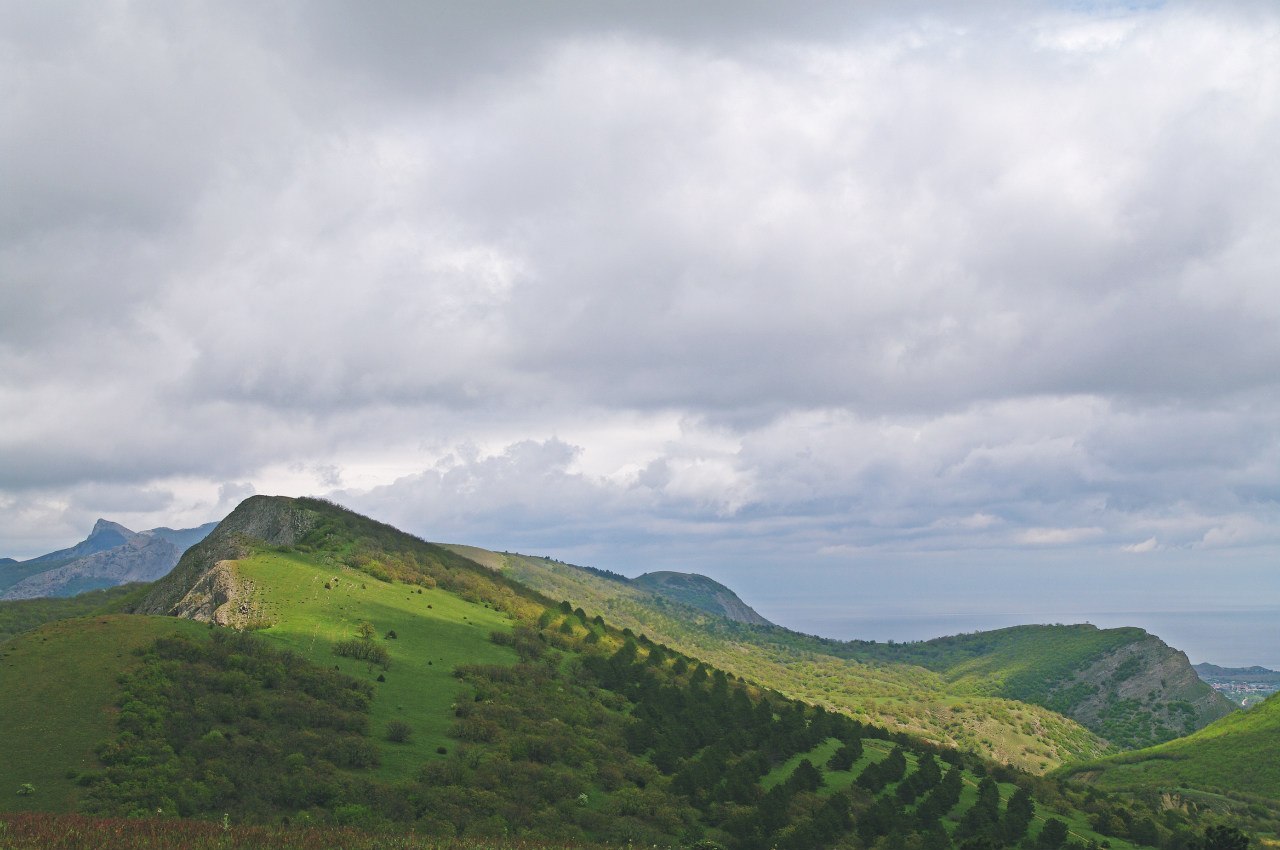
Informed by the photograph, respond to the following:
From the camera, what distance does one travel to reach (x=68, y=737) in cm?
4150

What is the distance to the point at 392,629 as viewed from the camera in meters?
73.0

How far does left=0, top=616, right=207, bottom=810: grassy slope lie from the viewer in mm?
37656

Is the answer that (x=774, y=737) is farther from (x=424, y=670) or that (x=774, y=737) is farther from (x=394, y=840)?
(x=394, y=840)

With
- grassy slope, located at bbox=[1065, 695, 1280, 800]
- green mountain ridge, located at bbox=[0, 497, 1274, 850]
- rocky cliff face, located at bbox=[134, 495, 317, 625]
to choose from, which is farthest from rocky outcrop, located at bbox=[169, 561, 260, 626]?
grassy slope, located at bbox=[1065, 695, 1280, 800]

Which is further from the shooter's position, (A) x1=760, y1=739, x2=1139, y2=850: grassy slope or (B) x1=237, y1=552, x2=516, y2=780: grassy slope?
(B) x1=237, y1=552, x2=516, y2=780: grassy slope

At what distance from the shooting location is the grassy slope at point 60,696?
37656 millimetres

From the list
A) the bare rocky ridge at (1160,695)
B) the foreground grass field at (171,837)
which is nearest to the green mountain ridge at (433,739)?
the foreground grass field at (171,837)

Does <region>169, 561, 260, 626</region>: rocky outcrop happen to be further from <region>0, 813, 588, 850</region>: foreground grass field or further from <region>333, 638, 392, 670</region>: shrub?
<region>0, 813, 588, 850</region>: foreground grass field

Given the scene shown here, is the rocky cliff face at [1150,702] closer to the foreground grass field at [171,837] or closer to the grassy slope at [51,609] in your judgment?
the grassy slope at [51,609]

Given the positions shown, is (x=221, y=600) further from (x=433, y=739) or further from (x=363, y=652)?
(x=433, y=739)

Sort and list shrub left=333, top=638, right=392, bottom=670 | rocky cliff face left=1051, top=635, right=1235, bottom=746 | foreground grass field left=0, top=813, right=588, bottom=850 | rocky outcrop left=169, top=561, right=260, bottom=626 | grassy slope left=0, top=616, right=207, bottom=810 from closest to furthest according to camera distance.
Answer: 1. foreground grass field left=0, top=813, right=588, bottom=850
2. grassy slope left=0, top=616, right=207, bottom=810
3. shrub left=333, top=638, right=392, bottom=670
4. rocky outcrop left=169, top=561, right=260, bottom=626
5. rocky cliff face left=1051, top=635, right=1235, bottom=746

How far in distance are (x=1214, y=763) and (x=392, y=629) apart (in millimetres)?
→ 105595

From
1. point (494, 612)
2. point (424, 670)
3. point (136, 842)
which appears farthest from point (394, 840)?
point (494, 612)

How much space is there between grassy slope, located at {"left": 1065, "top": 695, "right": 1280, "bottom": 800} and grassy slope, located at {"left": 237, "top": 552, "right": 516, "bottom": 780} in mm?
75710
